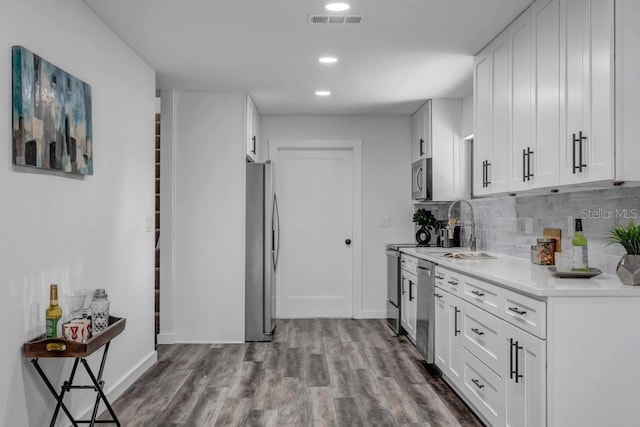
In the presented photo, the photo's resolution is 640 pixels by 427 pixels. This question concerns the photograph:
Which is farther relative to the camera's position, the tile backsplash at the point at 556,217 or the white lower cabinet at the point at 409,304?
the white lower cabinet at the point at 409,304

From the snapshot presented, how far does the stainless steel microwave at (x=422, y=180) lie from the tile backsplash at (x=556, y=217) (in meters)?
0.50

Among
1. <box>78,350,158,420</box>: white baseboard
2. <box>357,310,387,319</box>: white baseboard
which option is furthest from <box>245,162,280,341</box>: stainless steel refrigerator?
<box>357,310,387,319</box>: white baseboard

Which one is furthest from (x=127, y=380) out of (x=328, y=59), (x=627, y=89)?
(x=627, y=89)

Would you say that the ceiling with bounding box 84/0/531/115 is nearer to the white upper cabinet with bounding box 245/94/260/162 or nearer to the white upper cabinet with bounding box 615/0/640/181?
the white upper cabinet with bounding box 245/94/260/162

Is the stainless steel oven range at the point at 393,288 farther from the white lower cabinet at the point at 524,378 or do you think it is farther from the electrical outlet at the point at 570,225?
the white lower cabinet at the point at 524,378

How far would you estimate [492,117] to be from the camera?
11.7 feet

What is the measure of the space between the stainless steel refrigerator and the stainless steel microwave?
162 cm

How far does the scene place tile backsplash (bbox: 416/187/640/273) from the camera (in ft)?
8.98

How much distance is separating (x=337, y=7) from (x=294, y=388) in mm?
2581

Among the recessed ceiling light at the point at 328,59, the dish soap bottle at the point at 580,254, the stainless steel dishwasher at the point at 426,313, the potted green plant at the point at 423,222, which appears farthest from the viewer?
the potted green plant at the point at 423,222

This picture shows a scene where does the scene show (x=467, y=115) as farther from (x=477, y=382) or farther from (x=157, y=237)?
(x=157, y=237)

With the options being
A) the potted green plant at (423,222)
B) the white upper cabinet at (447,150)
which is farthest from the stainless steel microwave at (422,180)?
Result: the potted green plant at (423,222)

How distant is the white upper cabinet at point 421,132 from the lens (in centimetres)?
542

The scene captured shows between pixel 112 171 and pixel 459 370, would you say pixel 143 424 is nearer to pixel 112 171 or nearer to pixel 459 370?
pixel 112 171
